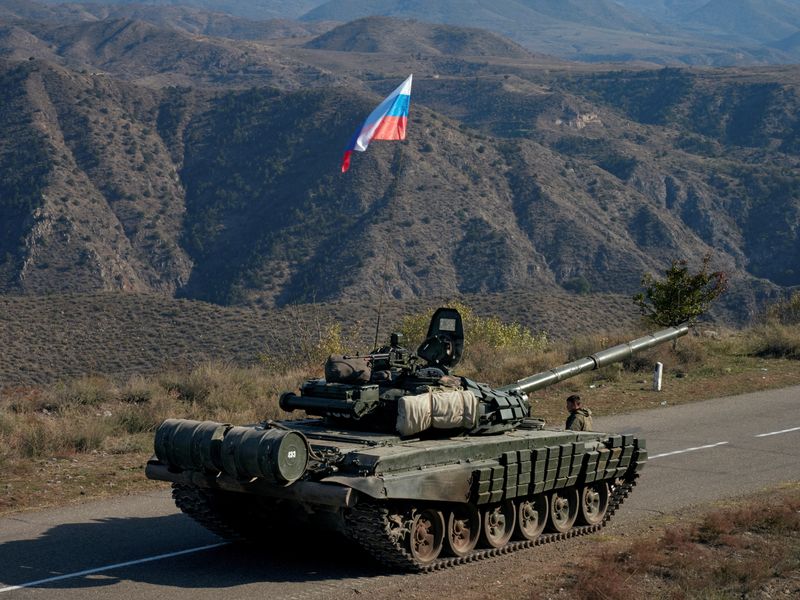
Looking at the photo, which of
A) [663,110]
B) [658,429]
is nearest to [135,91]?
[663,110]

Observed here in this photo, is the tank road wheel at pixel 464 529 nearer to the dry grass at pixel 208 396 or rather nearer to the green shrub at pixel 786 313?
the dry grass at pixel 208 396

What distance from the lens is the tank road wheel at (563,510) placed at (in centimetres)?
1333

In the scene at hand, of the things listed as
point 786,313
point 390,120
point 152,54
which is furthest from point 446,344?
point 152,54

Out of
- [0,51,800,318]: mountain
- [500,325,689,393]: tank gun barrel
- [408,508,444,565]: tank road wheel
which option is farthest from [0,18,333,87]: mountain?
[408,508,444,565]: tank road wheel

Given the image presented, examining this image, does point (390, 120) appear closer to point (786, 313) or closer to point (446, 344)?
→ point (446, 344)

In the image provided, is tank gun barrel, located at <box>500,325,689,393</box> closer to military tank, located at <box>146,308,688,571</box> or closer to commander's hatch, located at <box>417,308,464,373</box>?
military tank, located at <box>146,308,688,571</box>

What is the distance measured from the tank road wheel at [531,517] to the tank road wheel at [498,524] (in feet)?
0.35

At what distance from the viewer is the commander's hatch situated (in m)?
13.8

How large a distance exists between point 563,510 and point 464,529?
174cm

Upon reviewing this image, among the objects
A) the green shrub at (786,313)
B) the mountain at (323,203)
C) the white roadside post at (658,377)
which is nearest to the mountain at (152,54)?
the mountain at (323,203)

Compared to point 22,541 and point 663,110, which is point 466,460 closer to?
point 22,541

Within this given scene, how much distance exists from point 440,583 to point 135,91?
82.4 metres

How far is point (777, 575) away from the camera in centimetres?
1142

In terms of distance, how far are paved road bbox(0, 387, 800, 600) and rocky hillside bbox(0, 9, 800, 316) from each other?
128 ft
